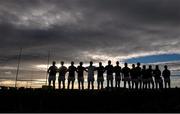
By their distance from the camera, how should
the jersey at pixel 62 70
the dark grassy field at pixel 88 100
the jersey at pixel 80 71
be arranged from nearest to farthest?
1. the jersey at pixel 62 70
2. the jersey at pixel 80 71
3. the dark grassy field at pixel 88 100

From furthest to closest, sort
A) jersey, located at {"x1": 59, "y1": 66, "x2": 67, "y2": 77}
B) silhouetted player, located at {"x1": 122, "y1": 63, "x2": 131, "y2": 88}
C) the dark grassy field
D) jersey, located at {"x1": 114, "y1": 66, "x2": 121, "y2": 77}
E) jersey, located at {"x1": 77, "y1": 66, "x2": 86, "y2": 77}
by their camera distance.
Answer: silhouetted player, located at {"x1": 122, "y1": 63, "x2": 131, "y2": 88}, jersey, located at {"x1": 114, "y1": 66, "x2": 121, "y2": 77}, the dark grassy field, jersey, located at {"x1": 77, "y1": 66, "x2": 86, "y2": 77}, jersey, located at {"x1": 59, "y1": 66, "x2": 67, "y2": 77}

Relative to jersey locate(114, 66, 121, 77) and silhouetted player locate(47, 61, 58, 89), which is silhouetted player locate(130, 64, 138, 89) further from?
silhouetted player locate(47, 61, 58, 89)

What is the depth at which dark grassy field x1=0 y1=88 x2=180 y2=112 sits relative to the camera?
3256 centimetres

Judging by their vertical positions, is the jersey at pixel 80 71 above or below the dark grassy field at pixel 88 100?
above

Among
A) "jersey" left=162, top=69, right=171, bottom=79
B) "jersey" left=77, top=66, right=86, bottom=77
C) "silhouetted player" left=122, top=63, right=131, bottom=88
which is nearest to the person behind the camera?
"jersey" left=77, top=66, right=86, bottom=77

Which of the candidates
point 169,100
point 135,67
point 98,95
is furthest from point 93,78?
point 169,100

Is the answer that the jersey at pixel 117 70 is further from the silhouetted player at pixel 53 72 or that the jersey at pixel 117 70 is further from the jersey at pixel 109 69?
the silhouetted player at pixel 53 72

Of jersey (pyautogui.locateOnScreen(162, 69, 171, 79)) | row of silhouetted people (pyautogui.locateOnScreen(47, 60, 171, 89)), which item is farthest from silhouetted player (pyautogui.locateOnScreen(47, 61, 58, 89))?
jersey (pyautogui.locateOnScreen(162, 69, 171, 79))

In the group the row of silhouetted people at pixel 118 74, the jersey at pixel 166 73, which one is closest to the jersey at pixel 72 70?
the row of silhouetted people at pixel 118 74

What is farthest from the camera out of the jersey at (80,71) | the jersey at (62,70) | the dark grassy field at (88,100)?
the dark grassy field at (88,100)

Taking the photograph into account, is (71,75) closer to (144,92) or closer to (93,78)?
(93,78)

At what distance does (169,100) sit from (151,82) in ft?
6.86

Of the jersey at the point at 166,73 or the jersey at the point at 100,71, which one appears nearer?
the jersey at the point at 100,71

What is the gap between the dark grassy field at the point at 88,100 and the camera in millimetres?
32562
